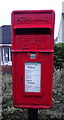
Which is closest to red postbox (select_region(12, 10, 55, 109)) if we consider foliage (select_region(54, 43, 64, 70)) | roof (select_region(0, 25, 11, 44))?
foliage (select_region(54, 43, 64, 70))

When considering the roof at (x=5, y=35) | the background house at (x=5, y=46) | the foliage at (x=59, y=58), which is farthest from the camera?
the roof at (x=5, y=35)

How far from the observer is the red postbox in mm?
2893

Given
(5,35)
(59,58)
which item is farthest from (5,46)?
(59,58)

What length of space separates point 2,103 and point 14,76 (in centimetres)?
165

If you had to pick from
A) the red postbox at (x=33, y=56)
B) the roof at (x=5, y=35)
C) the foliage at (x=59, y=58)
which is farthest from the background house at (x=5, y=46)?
the red postbox at (x=33, y=56)

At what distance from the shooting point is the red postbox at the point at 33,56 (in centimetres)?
289

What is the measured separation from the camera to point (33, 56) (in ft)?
9.73

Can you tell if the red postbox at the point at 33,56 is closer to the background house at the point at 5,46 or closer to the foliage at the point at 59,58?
the foliage at the point at 59,58

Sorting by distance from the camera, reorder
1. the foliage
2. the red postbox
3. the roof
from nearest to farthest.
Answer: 1. the red postbox
2. the foliage
3. the roof

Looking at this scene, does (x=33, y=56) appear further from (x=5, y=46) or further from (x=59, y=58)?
(x=5, y=46)

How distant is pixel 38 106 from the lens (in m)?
3.07

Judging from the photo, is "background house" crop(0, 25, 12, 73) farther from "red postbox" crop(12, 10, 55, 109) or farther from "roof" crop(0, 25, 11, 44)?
"red postbox" crop(12, 10, 55, 109)

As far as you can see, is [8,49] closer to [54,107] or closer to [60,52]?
[60,52]

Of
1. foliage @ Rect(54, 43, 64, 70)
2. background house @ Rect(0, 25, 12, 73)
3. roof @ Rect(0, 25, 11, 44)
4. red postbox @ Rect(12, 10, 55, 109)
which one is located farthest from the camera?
roof @ Rect(0, 25, 11, 44)
